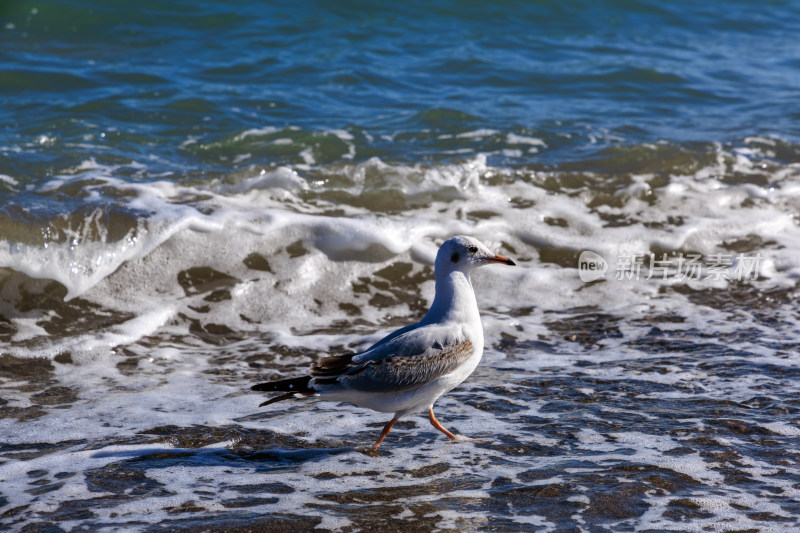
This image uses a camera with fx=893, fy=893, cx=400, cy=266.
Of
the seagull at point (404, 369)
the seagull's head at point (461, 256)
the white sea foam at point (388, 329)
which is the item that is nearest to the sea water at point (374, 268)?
the white sea foam at point (388, 329)

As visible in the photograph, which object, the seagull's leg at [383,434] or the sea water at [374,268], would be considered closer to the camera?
the sea water at [374,268]

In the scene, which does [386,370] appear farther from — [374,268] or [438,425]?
[374,268]

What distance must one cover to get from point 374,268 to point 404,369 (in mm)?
3187

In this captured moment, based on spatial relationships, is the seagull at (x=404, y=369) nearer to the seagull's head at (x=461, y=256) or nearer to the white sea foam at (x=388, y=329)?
the seagull's head at (x=461, y=256)

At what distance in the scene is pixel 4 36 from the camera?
13.0 meters

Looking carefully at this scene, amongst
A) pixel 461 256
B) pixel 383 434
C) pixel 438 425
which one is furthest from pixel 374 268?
pixel 383 434

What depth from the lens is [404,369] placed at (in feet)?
13.7

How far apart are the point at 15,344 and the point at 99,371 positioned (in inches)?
29.2

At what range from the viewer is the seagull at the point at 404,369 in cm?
412

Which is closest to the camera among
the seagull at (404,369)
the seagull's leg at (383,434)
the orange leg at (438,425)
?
the seagull at (404,369)

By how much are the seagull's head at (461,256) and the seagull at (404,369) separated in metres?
0.17

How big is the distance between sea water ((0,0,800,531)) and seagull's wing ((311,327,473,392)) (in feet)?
1.33

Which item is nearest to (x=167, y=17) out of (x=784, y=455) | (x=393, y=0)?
(x=393, y=0)

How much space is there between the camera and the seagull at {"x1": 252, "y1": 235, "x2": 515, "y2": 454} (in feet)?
13.5
